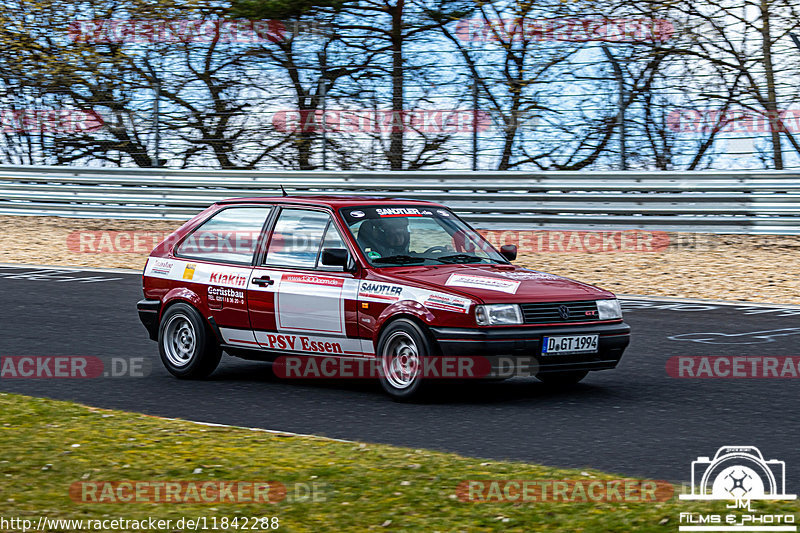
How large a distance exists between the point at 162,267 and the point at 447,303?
2.97 m

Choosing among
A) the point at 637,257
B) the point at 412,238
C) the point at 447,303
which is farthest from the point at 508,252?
the point at 637,257

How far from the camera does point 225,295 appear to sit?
8922mm

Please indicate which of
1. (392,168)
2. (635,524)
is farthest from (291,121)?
(635,524)

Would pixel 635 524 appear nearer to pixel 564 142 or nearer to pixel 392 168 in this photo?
pixel 564 142

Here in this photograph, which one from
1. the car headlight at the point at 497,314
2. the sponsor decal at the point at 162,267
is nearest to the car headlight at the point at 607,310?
the car headlight at the point at 497,314

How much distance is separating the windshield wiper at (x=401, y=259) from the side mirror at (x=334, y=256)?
0.84ft

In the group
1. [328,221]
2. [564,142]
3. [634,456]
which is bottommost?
[634,456]

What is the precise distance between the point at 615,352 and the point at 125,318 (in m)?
5.99

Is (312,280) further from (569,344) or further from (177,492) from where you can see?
(177,492)

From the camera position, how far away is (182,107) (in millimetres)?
20344

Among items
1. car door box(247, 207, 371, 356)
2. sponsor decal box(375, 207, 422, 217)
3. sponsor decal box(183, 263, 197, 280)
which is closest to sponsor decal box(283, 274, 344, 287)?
car door box(247, 207, 371, 356)

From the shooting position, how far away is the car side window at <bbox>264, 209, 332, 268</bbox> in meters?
8.66

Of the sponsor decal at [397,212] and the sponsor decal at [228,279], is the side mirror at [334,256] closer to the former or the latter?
the sponsor decal at [397,212]

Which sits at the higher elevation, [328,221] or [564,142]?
[564,142]
